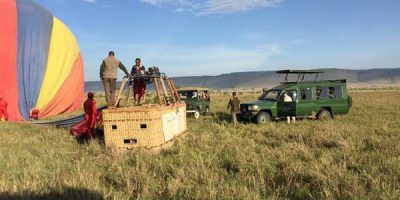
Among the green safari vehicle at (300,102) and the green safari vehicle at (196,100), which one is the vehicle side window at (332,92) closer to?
the green safari vehicle at (300,102)

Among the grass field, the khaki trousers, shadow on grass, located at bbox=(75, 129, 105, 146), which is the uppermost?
the khaki trousers

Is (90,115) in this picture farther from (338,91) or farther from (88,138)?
(338,91)

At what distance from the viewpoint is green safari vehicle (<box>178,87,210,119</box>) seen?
67.5 ft

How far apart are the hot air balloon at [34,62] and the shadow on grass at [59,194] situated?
12941mm

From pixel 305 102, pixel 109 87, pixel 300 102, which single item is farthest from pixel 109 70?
pixel 305 102

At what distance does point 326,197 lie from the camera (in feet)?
17.7

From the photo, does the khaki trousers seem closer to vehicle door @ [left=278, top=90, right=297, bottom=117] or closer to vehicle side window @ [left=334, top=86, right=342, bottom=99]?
vehicle door @ [left=278, top=90, right=297, bottom=117]

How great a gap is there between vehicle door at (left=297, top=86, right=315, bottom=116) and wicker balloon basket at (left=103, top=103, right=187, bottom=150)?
8343mm

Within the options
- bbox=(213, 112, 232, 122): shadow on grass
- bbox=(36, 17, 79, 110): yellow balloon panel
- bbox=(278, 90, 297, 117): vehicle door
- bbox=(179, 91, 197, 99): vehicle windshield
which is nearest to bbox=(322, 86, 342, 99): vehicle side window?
bbox=(278, 90, 297, 117): vehicle door

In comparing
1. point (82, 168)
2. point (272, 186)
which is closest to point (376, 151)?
point (272, 186)

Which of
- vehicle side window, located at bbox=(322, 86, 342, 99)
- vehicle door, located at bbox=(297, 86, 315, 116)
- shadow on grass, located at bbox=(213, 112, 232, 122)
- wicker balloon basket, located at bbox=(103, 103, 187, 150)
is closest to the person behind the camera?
wicker balloon basket, located at bbox=(103, 103, 187, 150)

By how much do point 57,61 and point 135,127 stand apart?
1307 centimetres

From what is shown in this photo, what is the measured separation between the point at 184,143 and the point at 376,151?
4.12m

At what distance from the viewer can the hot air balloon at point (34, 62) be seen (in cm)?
1778
